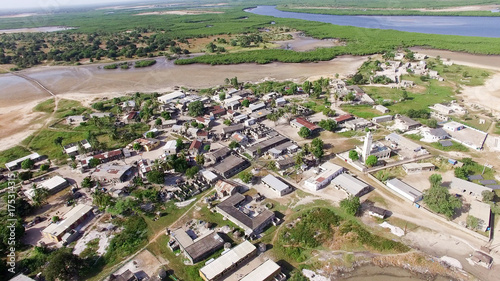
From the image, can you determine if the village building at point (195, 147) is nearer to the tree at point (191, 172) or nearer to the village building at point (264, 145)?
the tree at point (191, 172)

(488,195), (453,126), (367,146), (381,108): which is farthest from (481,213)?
(381,108)

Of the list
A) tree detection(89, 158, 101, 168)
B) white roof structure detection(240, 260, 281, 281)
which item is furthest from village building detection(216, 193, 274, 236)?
tree detection(89, 158, 101, 168)

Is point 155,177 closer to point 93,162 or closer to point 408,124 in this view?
point 93,162

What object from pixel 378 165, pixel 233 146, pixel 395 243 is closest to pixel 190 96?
pixel 233 146

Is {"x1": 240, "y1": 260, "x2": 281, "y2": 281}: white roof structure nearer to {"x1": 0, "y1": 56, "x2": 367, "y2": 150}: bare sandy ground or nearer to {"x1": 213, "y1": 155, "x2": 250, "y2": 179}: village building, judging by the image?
{"x1": 213, "y1": 155, "x2": 250, "y2": 179}: village building

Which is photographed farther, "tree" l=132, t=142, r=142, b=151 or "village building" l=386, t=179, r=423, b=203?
"tree" l=132, t=142, r=142, b=151

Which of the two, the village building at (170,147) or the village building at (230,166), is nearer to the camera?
the village building at (230,166)

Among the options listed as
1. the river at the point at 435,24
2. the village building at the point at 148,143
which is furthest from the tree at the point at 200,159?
the river at the point at 435,24
